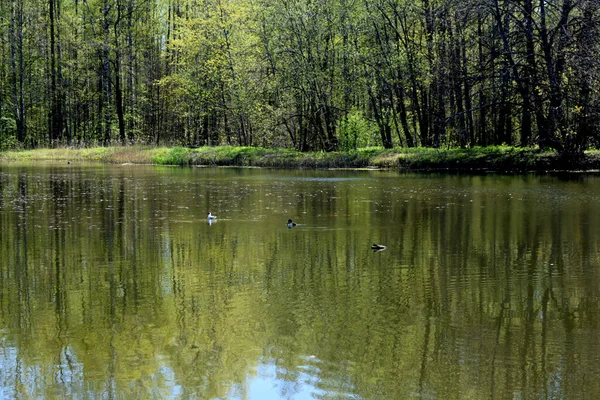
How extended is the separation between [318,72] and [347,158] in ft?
17.2

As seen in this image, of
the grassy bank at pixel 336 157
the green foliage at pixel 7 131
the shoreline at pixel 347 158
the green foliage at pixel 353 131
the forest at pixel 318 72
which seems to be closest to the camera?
the forest at pixel 318 72

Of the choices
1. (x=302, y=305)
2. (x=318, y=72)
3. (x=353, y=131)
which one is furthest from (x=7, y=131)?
(x=302, y=305)

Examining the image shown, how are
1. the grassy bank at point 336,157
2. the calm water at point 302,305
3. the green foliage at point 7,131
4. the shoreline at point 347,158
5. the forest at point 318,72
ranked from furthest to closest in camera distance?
1. the green foliage at point 7,131
2. the grassy bank at point 336,157
3. the shoreline at point 347,158
4. the forest at point 318,72
5. the calm water at point 302,305

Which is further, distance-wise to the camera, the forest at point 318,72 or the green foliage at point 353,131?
the green foliage at point 353,131

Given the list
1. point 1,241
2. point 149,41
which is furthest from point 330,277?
point 149,41

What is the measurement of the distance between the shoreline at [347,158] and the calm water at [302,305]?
1302cm

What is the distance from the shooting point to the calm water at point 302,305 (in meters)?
5.20

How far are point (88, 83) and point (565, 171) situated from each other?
38.7 meters

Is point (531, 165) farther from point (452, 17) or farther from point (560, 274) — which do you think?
point (560, 274)

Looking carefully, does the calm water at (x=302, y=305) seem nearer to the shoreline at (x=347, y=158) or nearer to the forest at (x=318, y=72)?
the shoreline at (x=347, y=158)

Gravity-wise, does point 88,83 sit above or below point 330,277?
above

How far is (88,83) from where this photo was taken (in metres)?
54.3

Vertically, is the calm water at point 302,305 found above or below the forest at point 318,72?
below

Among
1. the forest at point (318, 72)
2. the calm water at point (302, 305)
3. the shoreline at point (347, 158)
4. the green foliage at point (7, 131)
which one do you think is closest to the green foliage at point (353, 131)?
the forest at point (318, 72)
